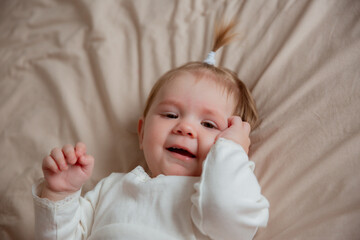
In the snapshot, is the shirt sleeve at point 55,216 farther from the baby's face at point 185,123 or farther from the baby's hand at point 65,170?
the baby's face at point 185,123

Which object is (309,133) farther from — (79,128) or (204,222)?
(79,128)

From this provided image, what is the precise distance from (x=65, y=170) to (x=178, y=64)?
627 mm

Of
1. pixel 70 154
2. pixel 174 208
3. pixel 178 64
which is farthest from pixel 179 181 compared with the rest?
pixel 178 64

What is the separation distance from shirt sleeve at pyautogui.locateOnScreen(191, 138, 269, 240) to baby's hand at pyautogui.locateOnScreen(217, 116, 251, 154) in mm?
102

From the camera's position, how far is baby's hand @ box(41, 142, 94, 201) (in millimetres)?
917

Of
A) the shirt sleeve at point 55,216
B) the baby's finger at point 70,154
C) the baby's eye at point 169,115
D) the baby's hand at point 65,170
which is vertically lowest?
the shirt sleeve at point 55,216

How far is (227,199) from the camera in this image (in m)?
0.86

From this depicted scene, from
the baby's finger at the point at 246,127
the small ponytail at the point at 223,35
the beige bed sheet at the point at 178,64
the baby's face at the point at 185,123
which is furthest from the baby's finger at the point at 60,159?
the small ponytail at the point at 223,35

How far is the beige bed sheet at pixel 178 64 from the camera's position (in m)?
0.96

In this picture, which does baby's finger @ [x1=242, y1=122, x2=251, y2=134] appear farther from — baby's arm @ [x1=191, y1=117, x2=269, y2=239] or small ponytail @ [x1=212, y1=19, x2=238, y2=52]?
small ponytail @ [x1=212, y1=19, x2=238, y2=52]

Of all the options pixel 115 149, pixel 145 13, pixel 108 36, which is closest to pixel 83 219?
pixel 115 149

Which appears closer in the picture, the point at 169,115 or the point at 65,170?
the point at 65,170

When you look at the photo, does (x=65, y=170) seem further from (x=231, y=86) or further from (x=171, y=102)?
(x=231, y=86)

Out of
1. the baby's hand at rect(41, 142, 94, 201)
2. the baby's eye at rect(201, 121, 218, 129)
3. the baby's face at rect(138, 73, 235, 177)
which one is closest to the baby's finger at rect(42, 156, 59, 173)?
the baby's hand at rect(41, 142, 94, 201)
